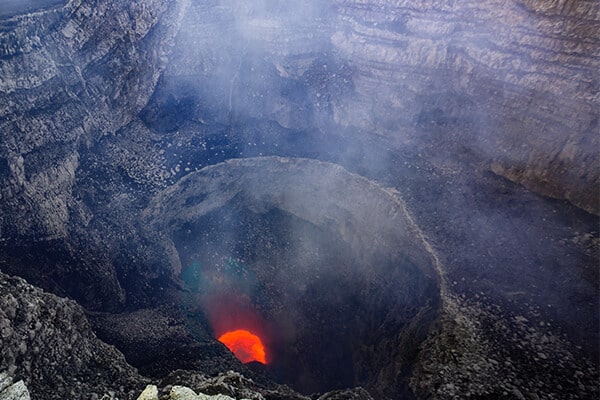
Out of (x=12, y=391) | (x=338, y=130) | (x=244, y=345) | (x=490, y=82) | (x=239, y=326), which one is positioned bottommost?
(x=244, y=345)

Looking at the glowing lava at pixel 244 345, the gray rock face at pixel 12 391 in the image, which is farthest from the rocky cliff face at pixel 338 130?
the glowing lava at pixel 244 345

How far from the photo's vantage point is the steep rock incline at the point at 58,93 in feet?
46.8

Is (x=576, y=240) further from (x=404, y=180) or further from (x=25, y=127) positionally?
(x=25, y=127)

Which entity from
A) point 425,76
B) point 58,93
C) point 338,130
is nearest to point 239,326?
point 338,130

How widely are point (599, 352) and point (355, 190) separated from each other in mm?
11521

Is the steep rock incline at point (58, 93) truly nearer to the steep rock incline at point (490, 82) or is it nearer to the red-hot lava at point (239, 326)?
the red-hot lava at point (239, 326)

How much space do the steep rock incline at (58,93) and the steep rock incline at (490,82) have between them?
37.5 ft

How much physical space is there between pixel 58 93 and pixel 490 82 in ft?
59.8

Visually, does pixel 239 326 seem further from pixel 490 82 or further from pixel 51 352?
pixel 490 82

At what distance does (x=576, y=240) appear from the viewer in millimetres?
14117

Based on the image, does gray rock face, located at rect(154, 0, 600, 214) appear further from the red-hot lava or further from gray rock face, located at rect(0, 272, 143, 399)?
gray rock face, located at rect(0, 272, 143, 399)

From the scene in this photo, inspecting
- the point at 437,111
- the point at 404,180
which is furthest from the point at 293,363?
the point at 437,111

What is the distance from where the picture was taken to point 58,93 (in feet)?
51.5


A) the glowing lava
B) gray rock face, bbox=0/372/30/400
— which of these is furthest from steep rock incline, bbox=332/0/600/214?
gray rock face, bbox=0/372/30/400
